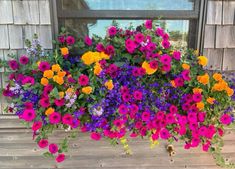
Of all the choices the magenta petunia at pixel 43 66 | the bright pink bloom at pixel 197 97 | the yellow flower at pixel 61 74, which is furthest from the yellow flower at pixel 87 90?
the bright pink bloom at pixel 197 97

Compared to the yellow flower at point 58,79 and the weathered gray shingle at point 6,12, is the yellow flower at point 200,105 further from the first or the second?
the weathered gray shingle at point 6,12

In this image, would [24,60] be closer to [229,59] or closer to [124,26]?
[124,26]

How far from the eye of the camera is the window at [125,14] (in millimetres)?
1785

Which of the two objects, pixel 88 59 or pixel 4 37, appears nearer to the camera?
pixel 88 59

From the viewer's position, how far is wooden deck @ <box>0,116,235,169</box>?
1.84 metres

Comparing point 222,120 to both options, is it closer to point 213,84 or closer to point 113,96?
point 213,84

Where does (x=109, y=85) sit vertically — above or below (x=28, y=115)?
above

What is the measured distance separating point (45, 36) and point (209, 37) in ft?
3.42

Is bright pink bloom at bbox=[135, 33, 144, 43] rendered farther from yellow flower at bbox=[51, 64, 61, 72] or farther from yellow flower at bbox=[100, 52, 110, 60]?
yellow flower at bbox=[51, 64, 61, 72]

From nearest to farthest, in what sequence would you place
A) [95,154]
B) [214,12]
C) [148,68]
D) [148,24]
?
[148,68], [148,24], [214,12], [95,154]

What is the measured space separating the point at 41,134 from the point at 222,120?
3.35 feet

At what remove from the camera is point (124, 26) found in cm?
185

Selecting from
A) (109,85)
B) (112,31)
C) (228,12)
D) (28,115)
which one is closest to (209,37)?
(228,12)

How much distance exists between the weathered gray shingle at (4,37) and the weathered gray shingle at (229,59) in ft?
4.57
